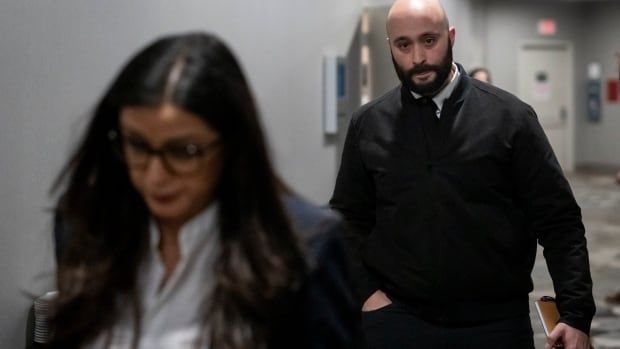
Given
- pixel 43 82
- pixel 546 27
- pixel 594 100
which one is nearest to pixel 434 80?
pixel 43 82

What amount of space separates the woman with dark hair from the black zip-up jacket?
1106 mm

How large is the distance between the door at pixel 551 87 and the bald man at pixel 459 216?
12.5 m

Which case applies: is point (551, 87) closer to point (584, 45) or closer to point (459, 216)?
point (584, 45)

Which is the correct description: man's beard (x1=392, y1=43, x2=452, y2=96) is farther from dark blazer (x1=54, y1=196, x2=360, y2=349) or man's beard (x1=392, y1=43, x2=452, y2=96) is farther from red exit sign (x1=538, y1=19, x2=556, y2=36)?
red exit sign (x1=538, y1=19, x2=556, y2=36)

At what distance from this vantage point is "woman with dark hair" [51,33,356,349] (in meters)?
1.25

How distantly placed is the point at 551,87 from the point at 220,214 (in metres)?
14.7

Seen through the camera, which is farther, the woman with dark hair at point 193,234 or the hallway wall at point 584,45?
the hallway wall at point 584,45

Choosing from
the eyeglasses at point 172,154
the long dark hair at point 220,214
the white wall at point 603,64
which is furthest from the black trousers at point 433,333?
the white wall at point 603,64

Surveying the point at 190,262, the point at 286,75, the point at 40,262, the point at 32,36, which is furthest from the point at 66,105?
the point at 190,262

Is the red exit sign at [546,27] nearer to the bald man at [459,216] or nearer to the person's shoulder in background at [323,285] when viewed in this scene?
the bald man at [459,216]

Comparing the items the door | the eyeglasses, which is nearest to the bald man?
the eyeglasses

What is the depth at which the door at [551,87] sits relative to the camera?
1486 cm

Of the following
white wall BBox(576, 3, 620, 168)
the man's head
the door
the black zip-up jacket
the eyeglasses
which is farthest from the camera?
white wall BBox(576, 3, 620, 168)

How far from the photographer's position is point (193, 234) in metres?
1.32
